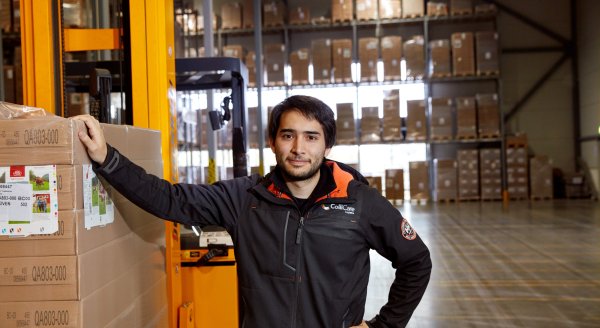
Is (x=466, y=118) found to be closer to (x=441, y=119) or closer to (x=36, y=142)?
(x=441, y=119)

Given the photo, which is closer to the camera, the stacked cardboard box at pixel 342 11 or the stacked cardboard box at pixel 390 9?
the stacked cardboard box at pixel 390 9

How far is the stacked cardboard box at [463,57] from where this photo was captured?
49.1 feet

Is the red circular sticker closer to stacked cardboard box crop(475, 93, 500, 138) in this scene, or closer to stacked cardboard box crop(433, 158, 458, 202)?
stacked cardboard box crop(433, 158, 458, 202)

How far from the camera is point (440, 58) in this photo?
15.2m

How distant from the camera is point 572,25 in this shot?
16125 millimetres

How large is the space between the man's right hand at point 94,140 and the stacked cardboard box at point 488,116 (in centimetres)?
1414

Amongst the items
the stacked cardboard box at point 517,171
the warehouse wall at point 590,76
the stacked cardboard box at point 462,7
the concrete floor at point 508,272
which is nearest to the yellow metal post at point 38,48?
the concrete floor at point 508,272

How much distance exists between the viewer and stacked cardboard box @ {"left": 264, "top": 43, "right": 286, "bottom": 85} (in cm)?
1527

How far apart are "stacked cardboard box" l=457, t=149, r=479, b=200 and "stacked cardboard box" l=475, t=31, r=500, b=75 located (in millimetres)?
2244

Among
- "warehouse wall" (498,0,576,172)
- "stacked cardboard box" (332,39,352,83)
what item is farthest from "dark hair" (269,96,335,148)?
"warehouse wall" (498,0,576,172)

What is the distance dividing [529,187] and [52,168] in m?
15.0

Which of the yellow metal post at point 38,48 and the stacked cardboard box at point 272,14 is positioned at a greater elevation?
the stacked cardboard box at point 272,14

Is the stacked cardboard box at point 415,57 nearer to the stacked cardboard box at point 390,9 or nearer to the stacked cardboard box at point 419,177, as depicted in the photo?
the stacked cardboard box at point 390,9

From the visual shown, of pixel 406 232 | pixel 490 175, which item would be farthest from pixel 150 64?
pixel 490 175
